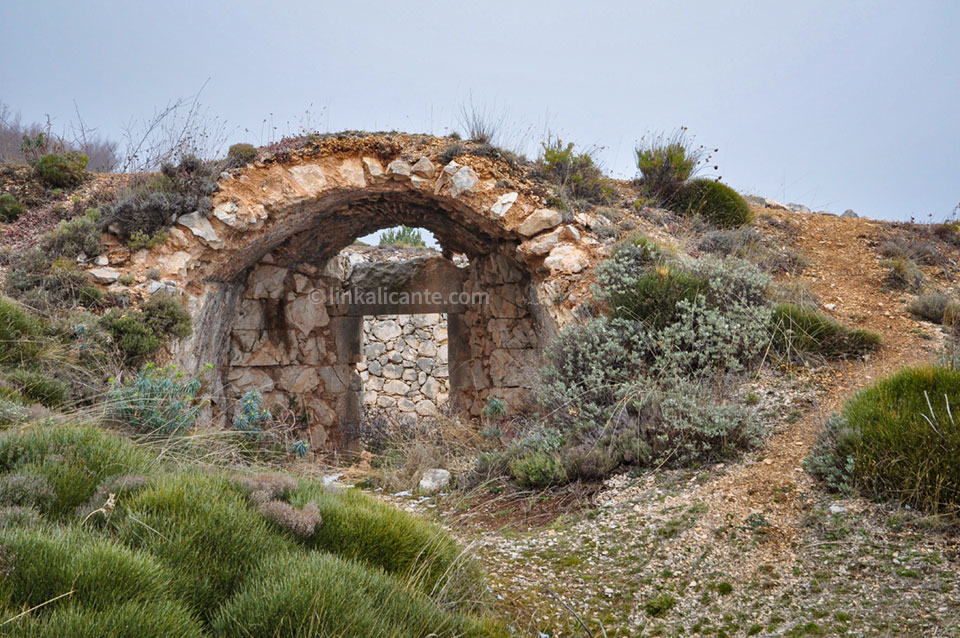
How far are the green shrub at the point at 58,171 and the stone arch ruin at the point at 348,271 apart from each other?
7.41ft

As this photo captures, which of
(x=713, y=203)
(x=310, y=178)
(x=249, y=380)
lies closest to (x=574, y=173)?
(x=713, y=203)

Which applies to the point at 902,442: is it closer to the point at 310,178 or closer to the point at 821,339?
the point at 821,339

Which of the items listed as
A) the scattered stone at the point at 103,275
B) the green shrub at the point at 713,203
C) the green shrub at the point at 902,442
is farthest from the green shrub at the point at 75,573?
the green shrub at the point at 713,203

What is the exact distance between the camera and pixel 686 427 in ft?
13.1

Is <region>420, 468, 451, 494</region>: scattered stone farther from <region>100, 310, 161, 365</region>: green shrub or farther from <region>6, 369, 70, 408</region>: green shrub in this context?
<region>100, 310, 161, 365</region>: green shrub

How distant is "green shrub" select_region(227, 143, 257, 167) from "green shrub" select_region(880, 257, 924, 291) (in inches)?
288

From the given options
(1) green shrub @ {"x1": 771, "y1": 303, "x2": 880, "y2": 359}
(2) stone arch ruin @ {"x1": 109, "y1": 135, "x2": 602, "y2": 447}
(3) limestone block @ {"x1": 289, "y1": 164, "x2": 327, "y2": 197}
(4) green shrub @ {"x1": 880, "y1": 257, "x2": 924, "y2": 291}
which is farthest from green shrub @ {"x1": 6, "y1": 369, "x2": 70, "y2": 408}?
(4) green shrub @ {"x1": 880, "y1": 257, "x2": 924, "y2": 291}

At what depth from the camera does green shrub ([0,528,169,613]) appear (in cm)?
171

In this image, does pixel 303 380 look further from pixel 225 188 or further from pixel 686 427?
pixel 686 427

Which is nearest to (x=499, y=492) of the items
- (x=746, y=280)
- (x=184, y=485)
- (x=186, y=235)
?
(x=184, y=485)

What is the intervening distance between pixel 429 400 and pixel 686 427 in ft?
31.3

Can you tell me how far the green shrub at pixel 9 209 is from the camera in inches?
281

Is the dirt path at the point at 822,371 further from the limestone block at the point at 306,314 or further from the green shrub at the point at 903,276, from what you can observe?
the limestone block at the point at 306,314

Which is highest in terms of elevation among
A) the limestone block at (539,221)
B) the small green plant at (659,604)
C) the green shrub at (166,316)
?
the limestone block at (539,221)
